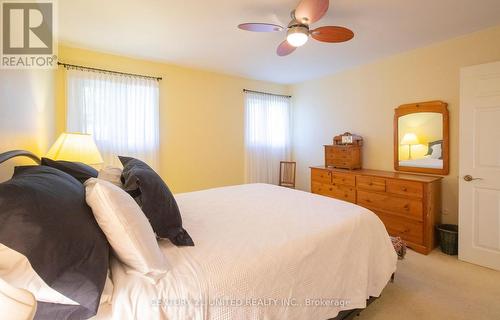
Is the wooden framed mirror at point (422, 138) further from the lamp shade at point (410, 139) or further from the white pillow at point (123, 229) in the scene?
the white pillow at point (123, 229)

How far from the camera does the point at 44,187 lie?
2.77ft

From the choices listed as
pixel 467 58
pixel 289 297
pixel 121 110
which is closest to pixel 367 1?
pixel 467 58

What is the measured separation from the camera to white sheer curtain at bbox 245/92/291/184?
4.43 m

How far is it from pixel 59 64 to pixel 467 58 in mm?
4672

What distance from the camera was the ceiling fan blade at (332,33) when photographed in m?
2.00

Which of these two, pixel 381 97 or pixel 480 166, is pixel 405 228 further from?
pixel 381 97

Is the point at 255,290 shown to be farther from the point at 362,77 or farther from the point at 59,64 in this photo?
the point at 362,77

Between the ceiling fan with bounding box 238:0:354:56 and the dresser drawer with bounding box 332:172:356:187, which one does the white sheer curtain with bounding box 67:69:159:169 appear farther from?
the dresser drawer with bounding box 332:172:356:187

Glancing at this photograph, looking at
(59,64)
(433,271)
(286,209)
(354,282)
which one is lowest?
(433,271)

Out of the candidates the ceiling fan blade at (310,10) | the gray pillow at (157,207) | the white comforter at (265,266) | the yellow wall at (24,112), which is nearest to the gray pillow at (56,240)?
the white comforter at (265,266)

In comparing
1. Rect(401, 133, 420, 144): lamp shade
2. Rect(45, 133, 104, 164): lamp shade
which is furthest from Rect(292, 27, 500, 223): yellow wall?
Rect(45, 133, 104, 164): lamp shade

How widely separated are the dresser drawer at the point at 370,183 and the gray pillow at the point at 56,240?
10.0ft

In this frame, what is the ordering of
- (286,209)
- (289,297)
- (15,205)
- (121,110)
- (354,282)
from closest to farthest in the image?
(15,205) < (289,297) < (354,282) < (286,209) < (121,110)

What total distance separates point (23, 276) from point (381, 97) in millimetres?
3999
